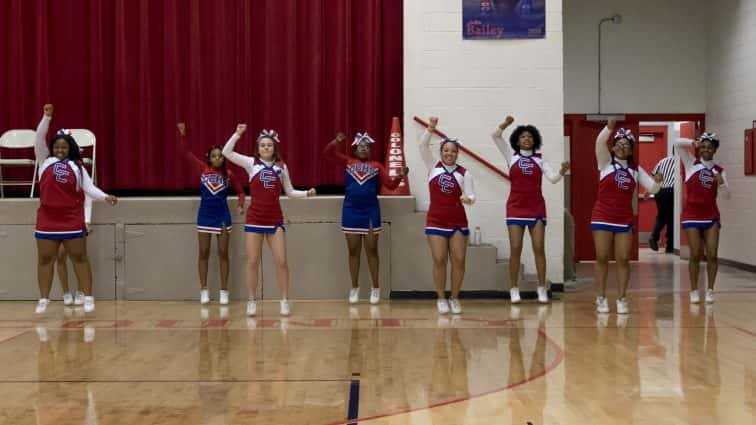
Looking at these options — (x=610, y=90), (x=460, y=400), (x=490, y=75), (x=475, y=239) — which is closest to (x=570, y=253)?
(x=475, y=239)

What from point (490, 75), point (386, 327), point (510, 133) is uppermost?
point (490, 75)

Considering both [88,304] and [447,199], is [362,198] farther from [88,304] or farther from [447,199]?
[88,304]

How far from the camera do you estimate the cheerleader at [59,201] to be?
7.44 metres

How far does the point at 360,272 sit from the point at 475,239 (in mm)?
1138

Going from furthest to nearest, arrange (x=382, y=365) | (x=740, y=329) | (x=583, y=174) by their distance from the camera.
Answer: (x=583, y=174)
(x=740, y=329)
(x=382, y=365)

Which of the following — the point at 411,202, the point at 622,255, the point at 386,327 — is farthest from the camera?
the point at 411,202

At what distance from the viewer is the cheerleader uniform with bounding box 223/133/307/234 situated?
7266mm

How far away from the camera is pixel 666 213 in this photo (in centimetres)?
1339

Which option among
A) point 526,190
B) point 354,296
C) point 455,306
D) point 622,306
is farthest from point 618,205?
point 354,296

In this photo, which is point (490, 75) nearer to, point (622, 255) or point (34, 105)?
point (622, 255)

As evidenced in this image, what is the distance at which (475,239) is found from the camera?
8.61 meters

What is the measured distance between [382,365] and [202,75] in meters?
5.30

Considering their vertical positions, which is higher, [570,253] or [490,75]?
[490,75]

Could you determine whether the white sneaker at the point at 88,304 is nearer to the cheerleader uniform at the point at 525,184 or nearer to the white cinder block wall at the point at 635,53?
the cheerleader uniform at the point at 525,184
